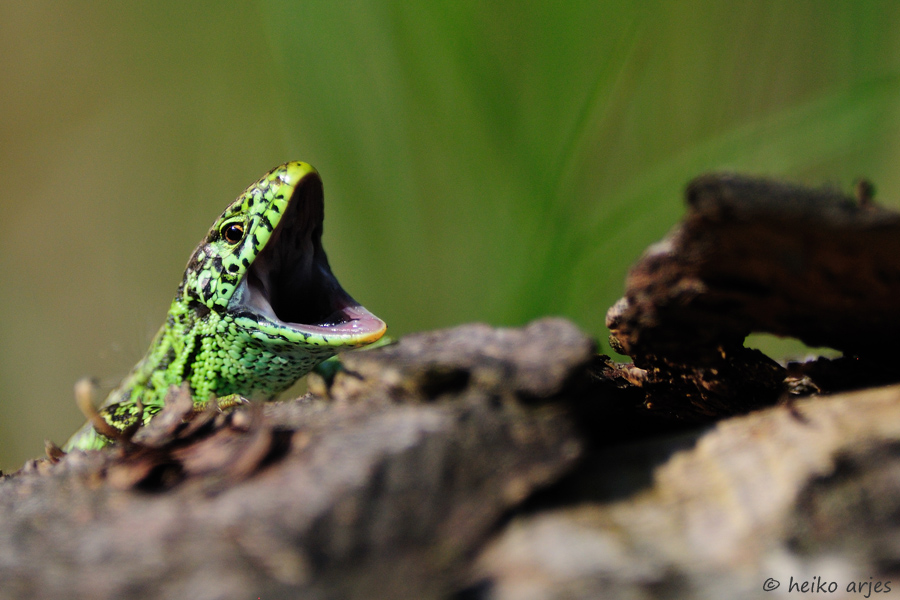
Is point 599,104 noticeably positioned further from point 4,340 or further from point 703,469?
point 4,340

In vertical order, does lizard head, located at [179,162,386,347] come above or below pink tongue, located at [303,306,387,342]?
above

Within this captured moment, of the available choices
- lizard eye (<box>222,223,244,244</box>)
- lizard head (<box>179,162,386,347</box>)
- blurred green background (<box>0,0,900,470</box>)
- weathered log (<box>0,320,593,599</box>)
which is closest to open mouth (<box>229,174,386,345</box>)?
lizard head (<box>179,162,386,347</box>)

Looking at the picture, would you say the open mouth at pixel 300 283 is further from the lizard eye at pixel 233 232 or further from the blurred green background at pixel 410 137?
the blurred green background at pixel 410 137

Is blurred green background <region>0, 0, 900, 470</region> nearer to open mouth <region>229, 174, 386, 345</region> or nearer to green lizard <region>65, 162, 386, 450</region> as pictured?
green lizard <region>65, 162, 386, 450</region>

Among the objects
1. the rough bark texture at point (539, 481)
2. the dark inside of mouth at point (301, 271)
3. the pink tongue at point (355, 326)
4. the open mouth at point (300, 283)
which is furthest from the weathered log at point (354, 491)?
the dark inside of mouth at point (301, 271)

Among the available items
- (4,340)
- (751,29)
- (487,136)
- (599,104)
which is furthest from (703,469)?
(4,340)

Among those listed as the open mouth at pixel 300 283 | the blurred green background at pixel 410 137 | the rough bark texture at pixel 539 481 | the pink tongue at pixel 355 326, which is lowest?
the rough bark texture at pixel 539 481
